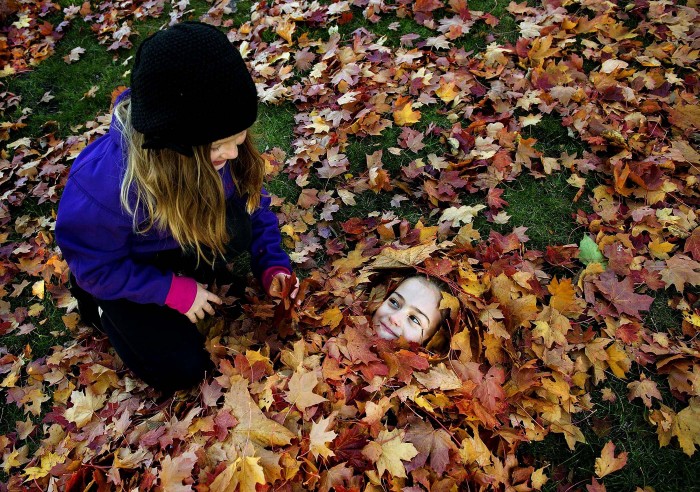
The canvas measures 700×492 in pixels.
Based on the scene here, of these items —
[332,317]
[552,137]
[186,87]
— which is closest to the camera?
[186,87]

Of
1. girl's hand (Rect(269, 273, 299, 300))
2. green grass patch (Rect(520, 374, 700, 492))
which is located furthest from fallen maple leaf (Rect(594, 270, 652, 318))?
girl's hand (Rect(269, 273, 299, 300))

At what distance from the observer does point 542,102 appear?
3381 mm

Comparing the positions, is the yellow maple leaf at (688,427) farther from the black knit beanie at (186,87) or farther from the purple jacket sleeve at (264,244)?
the black knit beanie at (186,87)

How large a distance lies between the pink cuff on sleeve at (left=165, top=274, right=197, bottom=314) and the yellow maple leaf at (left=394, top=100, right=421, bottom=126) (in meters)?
1.99

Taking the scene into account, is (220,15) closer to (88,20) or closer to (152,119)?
(88,20)

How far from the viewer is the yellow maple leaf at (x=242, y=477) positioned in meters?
1.75

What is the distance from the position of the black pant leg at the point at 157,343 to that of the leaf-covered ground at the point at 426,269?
0.12 meters

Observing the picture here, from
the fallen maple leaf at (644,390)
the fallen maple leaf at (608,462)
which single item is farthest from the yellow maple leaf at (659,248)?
the fallen maple leaf at (608,462)

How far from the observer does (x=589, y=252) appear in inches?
109

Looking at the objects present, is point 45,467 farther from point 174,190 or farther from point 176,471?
point 174,190

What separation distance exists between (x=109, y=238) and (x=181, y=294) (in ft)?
1.49

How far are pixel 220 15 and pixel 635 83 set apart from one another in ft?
12.1

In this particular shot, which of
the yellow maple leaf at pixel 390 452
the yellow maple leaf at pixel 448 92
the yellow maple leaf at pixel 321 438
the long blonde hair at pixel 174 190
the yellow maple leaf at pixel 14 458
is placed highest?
the long blonde hair at pixel 174 190

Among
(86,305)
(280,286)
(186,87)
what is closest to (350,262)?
(280,286)
